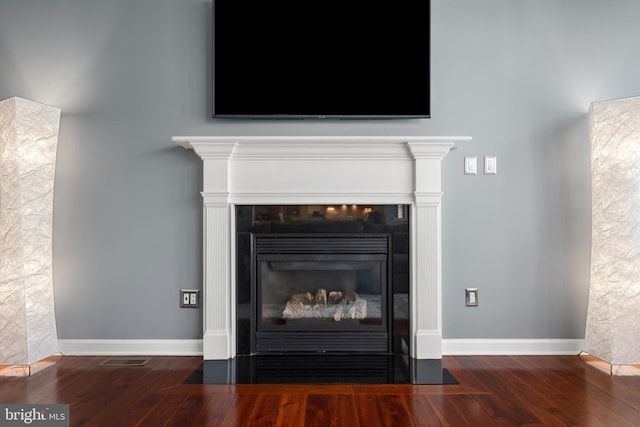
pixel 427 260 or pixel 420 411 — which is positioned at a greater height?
pixel 427 260

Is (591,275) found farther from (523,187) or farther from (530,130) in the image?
(530,130)

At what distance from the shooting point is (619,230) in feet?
8.60

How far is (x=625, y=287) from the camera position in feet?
8.55

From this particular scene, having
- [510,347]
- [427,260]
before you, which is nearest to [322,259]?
[427,260]

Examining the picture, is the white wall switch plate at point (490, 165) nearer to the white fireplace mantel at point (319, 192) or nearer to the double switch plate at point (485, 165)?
the double switch plate at point (485, 165)

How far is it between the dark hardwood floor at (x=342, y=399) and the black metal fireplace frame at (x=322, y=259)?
1.51 feet

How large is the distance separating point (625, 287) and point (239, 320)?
2.19 metres

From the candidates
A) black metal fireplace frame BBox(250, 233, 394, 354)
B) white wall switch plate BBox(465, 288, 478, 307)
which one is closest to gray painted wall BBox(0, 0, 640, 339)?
white wall switch plate BBox(465, 288, 478, 307)

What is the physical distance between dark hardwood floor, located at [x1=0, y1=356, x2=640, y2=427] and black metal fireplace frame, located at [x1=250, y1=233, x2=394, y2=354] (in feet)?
1.51

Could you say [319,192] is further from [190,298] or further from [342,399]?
[342,399]

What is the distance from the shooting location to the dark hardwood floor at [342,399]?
6.54ft

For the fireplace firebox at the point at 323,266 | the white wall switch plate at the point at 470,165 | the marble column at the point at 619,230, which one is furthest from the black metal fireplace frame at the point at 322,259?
the marble column at the point at 619,230

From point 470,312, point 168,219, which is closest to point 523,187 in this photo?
point 470,312

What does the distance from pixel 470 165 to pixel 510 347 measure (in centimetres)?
115
